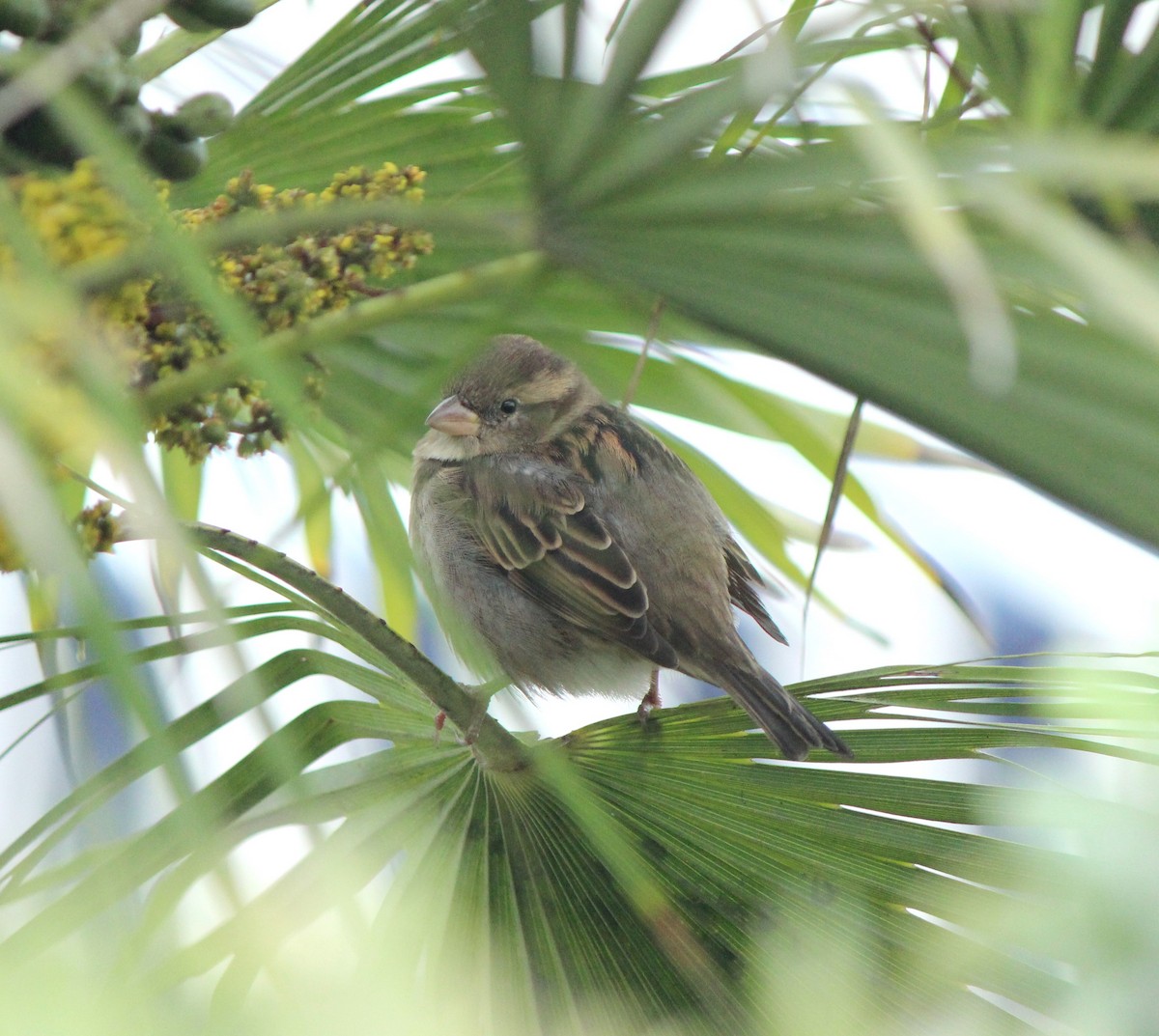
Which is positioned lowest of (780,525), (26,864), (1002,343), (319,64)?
(1002,343)

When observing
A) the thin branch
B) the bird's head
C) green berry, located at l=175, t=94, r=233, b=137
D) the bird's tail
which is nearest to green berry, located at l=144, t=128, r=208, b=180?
green berry, located at l=175, t=94, r=233, b=137

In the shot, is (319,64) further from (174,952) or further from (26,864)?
(174,952)

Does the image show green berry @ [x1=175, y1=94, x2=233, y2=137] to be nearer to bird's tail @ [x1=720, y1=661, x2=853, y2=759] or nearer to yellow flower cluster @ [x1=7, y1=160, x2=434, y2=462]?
yellow flower cluster @ [x1=7, y1=160, x2=434, y2=462]

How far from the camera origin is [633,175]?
1179 millimetres

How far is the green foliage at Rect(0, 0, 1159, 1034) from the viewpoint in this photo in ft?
2.35

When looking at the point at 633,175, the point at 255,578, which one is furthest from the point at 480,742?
the point at 633,175

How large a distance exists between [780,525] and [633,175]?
153cm

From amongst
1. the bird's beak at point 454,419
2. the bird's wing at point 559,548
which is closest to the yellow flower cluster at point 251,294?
the bird's wing at point 559,548

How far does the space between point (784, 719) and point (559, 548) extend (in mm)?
925

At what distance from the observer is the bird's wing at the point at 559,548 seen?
2535mm

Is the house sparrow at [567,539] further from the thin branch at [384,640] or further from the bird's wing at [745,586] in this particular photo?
the thin branch at [384,640]

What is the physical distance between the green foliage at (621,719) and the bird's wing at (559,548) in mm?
528

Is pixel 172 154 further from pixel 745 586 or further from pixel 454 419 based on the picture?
pixel 745 586

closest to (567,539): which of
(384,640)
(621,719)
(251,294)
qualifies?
(621,719)
